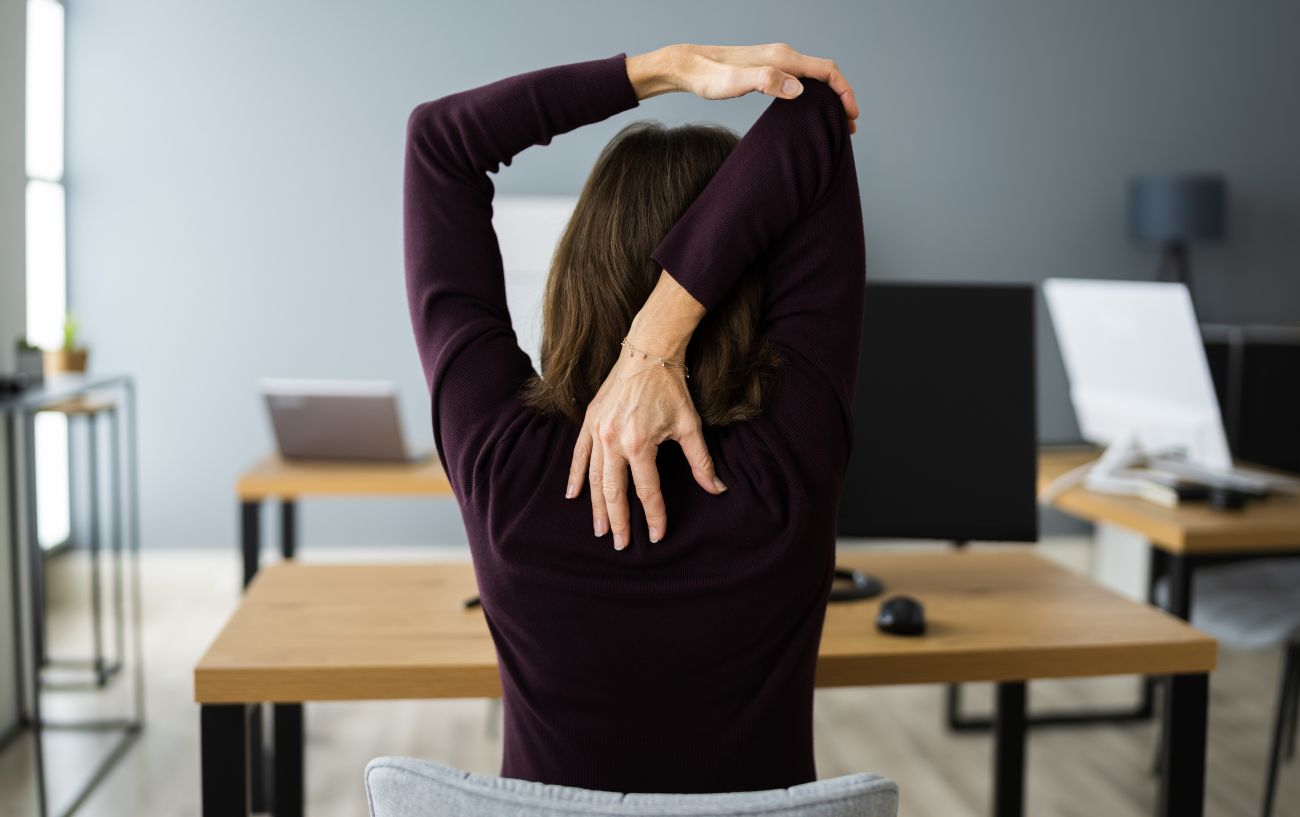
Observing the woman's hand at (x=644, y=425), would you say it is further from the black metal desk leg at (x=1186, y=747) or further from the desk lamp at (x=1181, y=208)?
the desk lamp at (x=1181, y=208)

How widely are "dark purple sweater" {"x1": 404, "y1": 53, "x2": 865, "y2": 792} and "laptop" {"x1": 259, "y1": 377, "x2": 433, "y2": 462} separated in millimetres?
1664

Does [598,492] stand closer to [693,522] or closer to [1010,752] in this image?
[693,522]

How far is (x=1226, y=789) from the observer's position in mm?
2744

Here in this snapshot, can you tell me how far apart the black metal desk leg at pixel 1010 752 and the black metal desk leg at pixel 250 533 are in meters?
1.74

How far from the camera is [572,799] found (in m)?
0.77

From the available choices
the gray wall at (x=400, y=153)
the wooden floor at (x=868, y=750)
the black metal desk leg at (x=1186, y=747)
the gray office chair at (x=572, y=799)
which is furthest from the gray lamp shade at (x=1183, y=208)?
the gray office chair at (x=572, y=799)

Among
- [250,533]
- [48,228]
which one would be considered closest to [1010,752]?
[250,533]

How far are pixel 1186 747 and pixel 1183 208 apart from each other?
3.76 meters

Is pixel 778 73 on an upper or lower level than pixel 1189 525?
upper

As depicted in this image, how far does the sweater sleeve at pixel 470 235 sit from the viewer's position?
38.4 inches

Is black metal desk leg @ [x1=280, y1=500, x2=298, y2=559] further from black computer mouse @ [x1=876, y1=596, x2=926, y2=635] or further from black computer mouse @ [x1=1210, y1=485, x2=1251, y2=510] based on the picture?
black computer mouse @ [x1=1210, y1=485, x2=1251, y2=510]

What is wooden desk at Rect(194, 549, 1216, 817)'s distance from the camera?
1.39 meters

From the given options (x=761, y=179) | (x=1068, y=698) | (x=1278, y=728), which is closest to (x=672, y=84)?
(x=761, y=179)

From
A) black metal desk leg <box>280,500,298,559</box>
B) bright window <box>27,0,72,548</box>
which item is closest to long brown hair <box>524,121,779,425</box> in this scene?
black metal desk leg <box>280,500,298,559</box>
